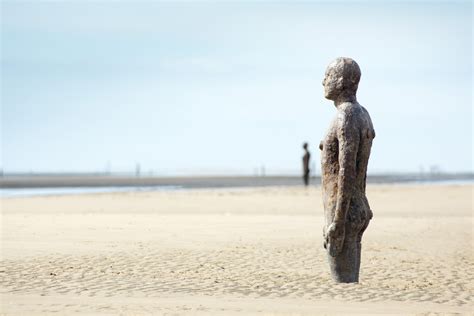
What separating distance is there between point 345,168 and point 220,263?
373cm

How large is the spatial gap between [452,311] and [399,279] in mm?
2478

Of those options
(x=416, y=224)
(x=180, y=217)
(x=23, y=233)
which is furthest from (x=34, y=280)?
(x=416, y=224)

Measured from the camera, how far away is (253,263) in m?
12.0

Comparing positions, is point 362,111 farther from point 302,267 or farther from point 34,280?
point 34,280

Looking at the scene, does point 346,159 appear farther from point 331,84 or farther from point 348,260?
point 348,260

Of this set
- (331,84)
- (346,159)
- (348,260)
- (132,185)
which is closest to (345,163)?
(346,159)

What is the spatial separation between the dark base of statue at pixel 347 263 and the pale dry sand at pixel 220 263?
0.59 feet

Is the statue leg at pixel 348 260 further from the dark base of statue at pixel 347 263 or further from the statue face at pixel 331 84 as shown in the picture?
the statue face at pixel 331 84

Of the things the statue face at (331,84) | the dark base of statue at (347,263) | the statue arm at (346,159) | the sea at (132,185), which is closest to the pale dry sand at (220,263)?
the dark base of statue at (347,263)

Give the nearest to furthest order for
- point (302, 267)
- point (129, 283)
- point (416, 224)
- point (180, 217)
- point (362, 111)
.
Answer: point (362, 111) → point (129, 283) → point (302, 267) → point (416, 224) → point (180, 217)

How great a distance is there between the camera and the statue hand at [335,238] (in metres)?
9.22

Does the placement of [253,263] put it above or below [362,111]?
below

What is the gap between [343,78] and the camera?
9.36m

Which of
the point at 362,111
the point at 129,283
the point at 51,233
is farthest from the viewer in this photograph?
the point at 51,233
